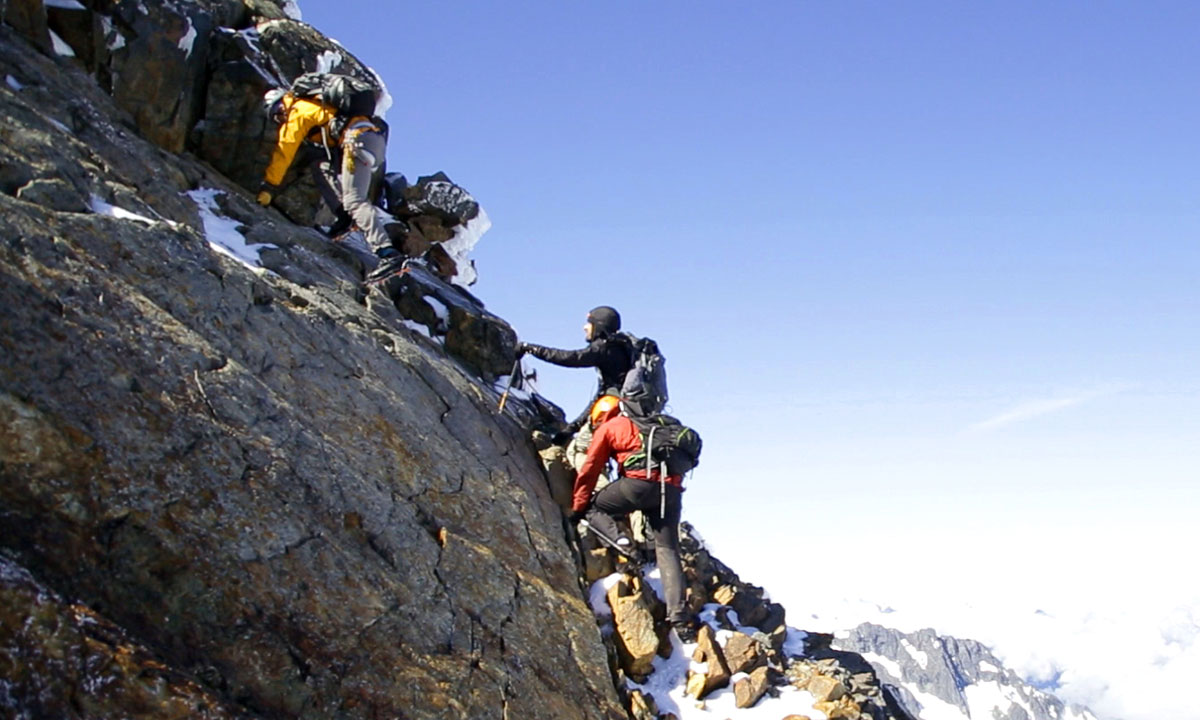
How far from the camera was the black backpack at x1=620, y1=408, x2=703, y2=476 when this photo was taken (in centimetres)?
1124

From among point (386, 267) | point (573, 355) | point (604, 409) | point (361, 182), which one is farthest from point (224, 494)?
point (361, 182)

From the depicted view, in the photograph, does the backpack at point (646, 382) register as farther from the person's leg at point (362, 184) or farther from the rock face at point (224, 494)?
the person's leg at point (362, 184)

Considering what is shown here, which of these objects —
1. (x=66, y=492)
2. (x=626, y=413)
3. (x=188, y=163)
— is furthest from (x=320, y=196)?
(x=66, y=492)

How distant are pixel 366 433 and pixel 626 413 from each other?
13.2 ft

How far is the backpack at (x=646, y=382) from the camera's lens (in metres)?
12.0

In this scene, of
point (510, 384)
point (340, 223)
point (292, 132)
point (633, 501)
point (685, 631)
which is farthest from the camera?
point (340, 223)

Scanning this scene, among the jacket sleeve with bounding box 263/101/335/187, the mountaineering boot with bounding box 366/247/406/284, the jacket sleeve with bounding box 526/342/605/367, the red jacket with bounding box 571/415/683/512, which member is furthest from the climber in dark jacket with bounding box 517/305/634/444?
the jacket sleeve with bounding box 263/101/335/187

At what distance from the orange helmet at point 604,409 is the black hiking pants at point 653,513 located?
1.32m

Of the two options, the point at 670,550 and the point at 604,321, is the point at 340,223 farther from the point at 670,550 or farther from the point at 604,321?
the point at 670,550

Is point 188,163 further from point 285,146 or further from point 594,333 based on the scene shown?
point 594,333

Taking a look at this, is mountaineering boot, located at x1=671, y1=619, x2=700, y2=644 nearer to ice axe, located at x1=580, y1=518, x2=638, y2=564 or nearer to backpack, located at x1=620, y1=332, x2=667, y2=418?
ice axe, located at x1=580, y1=518, x2=638, y2=564

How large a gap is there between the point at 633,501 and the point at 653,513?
32 cm

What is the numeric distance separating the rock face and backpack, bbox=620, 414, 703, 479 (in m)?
1.33

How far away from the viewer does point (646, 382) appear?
39.9ft
